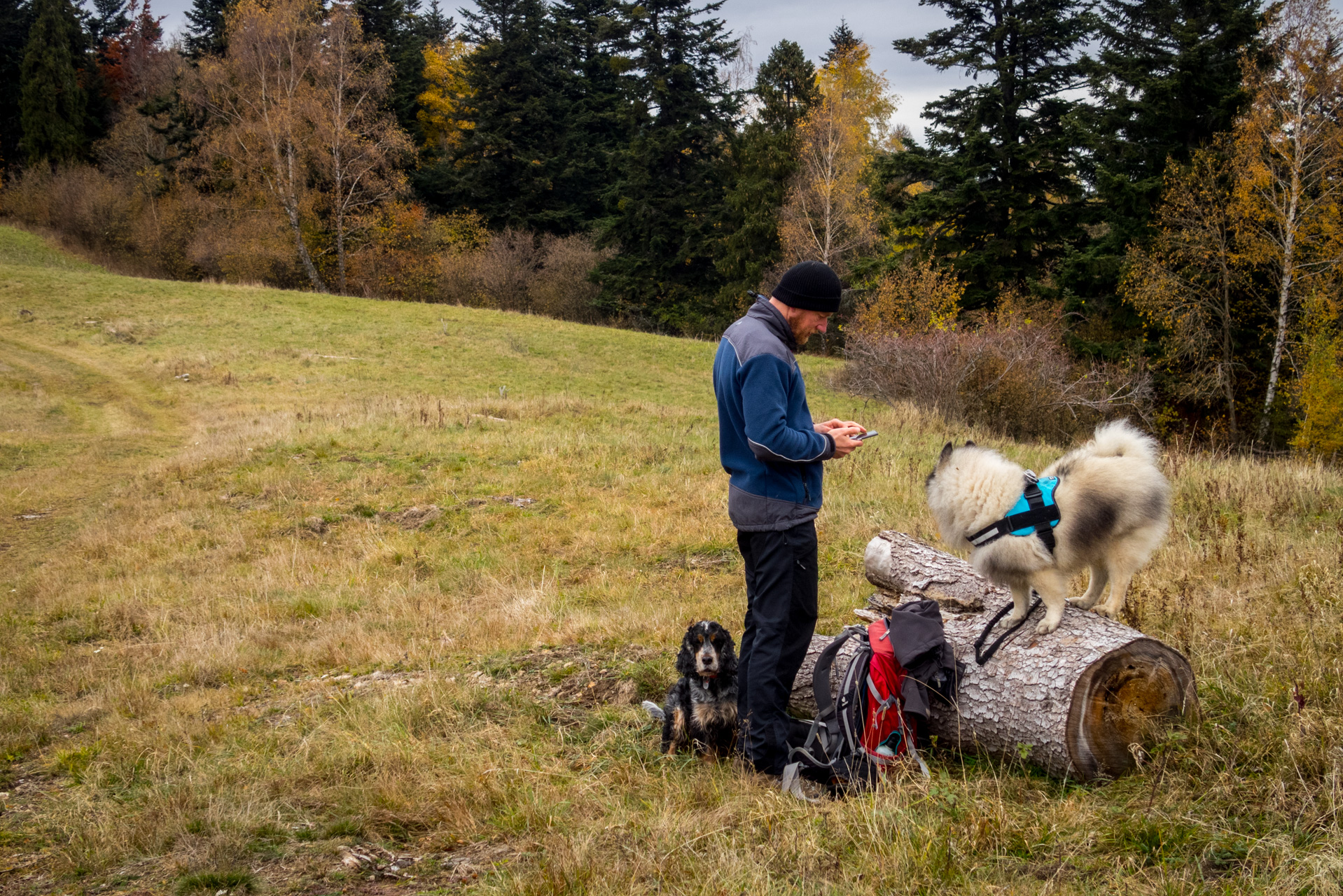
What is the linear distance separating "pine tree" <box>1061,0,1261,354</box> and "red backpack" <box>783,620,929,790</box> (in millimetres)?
25206

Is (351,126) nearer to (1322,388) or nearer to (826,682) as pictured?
(1322,388)

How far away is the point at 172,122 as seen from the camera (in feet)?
133

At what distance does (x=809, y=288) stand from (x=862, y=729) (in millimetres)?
2195

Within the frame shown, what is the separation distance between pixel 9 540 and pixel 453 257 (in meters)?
34.4

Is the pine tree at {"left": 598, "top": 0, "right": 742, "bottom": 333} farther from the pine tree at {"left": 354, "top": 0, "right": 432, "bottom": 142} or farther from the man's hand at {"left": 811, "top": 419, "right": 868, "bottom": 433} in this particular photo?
the man's hand at {"left": 811, "top": 419, "right": 868, "bottom": 433}

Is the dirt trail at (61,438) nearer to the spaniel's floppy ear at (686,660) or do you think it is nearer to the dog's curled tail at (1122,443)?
the spaniel's floppy ear at (686,660)

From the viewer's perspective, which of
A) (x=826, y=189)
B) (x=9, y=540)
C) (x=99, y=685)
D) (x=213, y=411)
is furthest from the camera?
(x=826, y=189)

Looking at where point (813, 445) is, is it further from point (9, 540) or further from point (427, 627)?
point (9, 540)

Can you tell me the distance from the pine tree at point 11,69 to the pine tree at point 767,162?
46.5 metres

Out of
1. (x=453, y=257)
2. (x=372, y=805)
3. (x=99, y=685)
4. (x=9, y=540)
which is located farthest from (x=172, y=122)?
(x=372, y=805)

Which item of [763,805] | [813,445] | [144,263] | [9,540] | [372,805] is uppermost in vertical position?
[144,263]

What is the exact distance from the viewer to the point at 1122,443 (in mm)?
4570

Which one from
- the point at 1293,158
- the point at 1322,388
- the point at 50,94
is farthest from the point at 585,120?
the point at 1322,388

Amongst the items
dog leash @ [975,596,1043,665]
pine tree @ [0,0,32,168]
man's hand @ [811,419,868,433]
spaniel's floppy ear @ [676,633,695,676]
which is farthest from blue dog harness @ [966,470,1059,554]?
pine tree @ [0,0,32,168]
